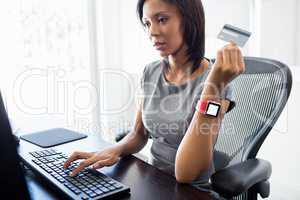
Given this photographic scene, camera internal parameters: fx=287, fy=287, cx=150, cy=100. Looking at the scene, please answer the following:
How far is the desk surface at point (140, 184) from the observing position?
68 centimetres

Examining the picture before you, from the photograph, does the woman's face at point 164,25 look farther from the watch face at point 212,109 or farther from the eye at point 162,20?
the watch face at point 212,109

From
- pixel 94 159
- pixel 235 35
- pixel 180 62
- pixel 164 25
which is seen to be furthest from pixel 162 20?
pixel 94 159

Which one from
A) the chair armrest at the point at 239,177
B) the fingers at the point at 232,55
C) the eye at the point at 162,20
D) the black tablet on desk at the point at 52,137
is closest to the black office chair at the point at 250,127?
the chair armrest at the point at 239,177

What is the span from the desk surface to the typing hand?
A: 2 cm

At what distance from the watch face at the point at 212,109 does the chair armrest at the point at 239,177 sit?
17 centimetres

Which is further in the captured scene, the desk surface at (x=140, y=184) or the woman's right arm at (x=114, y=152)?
the woman's right arm at (x=114, y=152)

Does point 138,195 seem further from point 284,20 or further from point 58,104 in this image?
point 58,104

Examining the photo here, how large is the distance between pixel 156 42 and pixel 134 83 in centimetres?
148

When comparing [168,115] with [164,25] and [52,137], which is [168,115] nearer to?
[164,25]

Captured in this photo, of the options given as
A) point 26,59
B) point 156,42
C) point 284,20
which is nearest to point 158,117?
point 156,42

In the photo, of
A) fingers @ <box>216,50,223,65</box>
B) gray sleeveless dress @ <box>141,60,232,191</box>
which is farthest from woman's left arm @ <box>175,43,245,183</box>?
gray sleeveless dress @ <box>141,60,232,191</box>

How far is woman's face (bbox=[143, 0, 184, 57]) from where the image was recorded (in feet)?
3.36

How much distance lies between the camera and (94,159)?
842 mm

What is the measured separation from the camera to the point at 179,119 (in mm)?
1007
